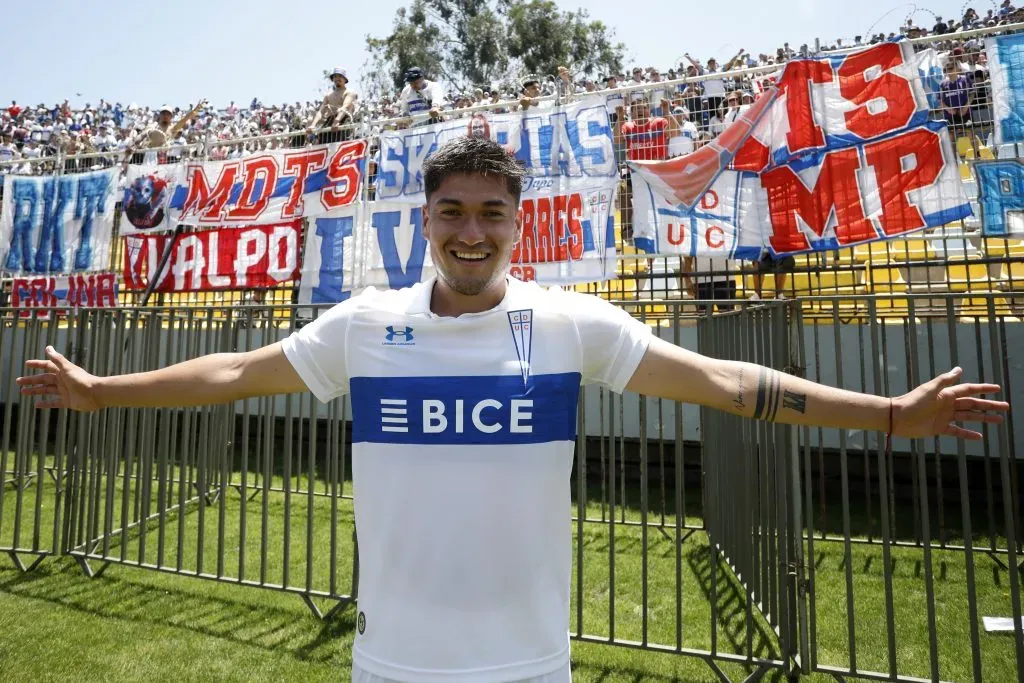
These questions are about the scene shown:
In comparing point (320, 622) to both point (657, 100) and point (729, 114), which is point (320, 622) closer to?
point (657, 100)

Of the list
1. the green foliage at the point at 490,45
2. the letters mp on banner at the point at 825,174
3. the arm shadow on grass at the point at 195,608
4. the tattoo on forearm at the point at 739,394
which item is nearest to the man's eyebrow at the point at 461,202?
the tattoo on forearm at the point at 739,394

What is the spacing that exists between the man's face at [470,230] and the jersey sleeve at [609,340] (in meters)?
Answer: 0.28

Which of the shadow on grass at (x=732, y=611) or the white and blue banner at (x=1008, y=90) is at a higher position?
the white and blue banner at (x=1008, y=90)

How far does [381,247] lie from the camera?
902 cm

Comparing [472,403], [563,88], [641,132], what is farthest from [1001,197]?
[472,403]

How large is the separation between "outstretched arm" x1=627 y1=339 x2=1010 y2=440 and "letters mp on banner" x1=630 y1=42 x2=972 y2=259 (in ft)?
18.5

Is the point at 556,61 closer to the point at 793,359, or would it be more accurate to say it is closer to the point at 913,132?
A: the point at 913,132

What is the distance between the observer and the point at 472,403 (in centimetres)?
192

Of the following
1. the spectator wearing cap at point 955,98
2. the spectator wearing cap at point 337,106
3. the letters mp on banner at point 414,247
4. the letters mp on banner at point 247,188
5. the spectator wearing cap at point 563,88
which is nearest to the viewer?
the spectator wearing cap at point 955,98

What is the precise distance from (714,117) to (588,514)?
5.10 metres

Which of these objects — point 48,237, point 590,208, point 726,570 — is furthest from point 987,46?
point 48,237

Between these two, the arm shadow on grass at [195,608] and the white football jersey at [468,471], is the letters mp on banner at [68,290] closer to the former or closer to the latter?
the arm shadow on grass at [195,608]

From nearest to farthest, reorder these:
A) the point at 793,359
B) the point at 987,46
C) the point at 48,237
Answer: the point at 793,359, the point at 987,46, the point at 48,237

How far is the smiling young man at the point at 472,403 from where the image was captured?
186cm
